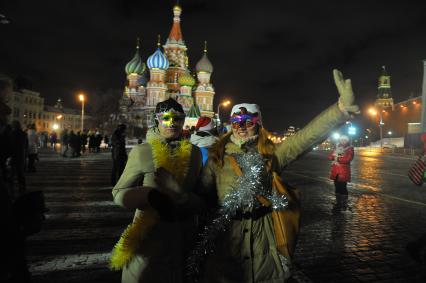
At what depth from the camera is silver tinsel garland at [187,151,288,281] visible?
2656 millimetres

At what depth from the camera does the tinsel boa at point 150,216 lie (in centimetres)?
243

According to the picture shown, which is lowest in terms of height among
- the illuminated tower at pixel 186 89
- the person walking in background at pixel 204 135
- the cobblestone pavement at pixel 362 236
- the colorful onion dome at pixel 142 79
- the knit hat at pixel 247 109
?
the cobblestone pavement at pixel 362 236

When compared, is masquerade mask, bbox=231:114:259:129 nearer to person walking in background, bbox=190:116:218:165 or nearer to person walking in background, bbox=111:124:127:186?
person walking in background, bbox=190:116:218:165

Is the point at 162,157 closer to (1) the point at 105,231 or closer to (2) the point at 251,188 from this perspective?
(2) the point at 251,188

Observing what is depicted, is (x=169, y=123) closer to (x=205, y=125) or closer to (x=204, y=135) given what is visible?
(x=204, y=135)

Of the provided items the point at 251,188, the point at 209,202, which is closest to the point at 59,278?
the point at 209,202

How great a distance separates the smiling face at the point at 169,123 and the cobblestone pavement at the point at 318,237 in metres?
2.46

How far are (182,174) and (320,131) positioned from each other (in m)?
1.18

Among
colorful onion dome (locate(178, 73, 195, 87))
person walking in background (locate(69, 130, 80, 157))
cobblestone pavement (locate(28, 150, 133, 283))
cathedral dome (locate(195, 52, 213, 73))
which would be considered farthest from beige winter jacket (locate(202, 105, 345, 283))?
cathedral dome (locate(195, 52, 213, 73))

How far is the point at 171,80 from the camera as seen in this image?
77.3 metres

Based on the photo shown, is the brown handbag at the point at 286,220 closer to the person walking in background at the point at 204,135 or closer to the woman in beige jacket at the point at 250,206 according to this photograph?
the woman in beige jacket at the point at 250,206

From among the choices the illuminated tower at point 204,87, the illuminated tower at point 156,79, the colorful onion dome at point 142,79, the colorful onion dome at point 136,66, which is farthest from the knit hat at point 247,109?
the colorful onion dome at point 142,79

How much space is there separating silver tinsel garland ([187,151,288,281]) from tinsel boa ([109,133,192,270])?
0.46 meters

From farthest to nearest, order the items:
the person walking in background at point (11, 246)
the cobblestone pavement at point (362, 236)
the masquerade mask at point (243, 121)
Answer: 1. the cobblestone pavement at point (362, 236)
2. the masquerade mask at point (243, 121)
3. the person walking in background at point (11, 246)
